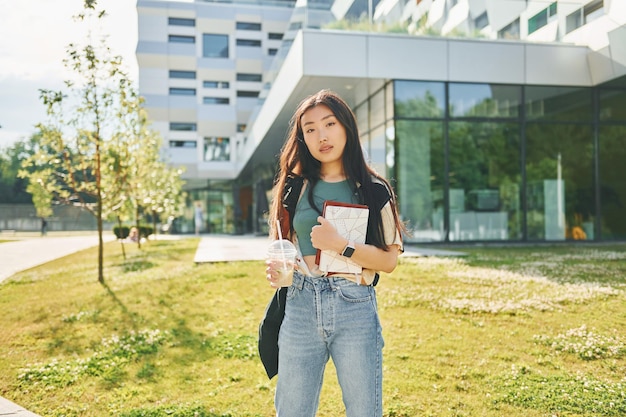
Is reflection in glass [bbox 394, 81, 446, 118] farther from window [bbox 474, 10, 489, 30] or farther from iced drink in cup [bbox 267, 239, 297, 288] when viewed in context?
iced drink in cup [bbox 267, 239, 297, 288]

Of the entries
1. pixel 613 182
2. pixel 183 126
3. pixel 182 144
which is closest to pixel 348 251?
pixel 613 182

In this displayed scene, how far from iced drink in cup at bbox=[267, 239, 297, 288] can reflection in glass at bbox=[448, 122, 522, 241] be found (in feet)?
44.0

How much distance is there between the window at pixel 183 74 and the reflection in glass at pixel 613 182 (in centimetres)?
3396

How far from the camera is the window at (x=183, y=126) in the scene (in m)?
41.1

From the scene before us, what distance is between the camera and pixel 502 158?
51.1 feet

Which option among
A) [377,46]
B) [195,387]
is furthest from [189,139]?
[195,387]

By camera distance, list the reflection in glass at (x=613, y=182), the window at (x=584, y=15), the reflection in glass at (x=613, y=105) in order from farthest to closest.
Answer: the reflection in glass at (x=613, y=182), the reflection in glass at (x=613, y=105), the window at (x=584, y=15)

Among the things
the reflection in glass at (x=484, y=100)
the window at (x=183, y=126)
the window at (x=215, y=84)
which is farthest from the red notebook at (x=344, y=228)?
the window at (x=215, y=84)

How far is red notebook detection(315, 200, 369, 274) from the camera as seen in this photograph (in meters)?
2.23

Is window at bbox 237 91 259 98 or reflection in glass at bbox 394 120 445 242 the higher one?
window at bbox 237 91 259 98

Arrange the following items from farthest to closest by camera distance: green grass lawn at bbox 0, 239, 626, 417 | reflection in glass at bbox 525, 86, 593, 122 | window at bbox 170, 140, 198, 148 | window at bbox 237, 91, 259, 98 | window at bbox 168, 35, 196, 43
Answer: window at bbox 237, 91, 259, 98 < window at bbox 168, 35, 196, 43 < window at bbox 170, 140, 198, 148 < reflection in glass at bbox 525, 86, 593, 122 < green grass lawn at bbox 0, 239, 626, 417

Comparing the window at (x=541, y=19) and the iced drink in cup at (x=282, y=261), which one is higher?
the window at (x=541, y=19)

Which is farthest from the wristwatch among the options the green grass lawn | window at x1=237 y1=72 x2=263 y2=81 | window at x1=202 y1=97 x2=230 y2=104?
window at x1=237 y1=72 x2=263 y2=81

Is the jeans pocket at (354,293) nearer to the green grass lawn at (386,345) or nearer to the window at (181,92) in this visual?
the green grass lawn at (386,345)
